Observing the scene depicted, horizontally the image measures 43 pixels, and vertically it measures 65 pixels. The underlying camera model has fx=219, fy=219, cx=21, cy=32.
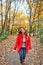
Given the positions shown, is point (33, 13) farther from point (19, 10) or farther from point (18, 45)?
point (18, 45)

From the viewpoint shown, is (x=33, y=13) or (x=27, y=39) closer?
(x=27, y=39)

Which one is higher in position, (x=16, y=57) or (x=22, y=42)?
(x=22, y=42)

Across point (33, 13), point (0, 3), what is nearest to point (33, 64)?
point (0, 3)

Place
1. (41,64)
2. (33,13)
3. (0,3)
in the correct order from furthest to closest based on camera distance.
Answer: (33,13) → (0,3) → (41,64)

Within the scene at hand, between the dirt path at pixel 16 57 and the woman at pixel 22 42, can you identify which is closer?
the woman at pixel 22 42

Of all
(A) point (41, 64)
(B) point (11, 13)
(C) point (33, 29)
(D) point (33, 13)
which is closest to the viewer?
(A) point (41, 64)

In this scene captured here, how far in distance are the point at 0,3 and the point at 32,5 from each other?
6.99 meters

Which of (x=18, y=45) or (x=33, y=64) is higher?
(x=18, y=45)

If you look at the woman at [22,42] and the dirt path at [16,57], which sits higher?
the woman at [22,42]

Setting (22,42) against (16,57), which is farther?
(16,57)

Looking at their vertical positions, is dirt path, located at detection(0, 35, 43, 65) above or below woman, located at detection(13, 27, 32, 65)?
below

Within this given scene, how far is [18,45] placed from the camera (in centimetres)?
999

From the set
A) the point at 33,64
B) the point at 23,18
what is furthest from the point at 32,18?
the point at 33,64

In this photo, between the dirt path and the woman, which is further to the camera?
the dirt path
